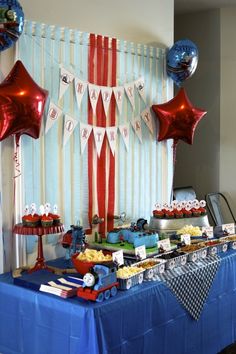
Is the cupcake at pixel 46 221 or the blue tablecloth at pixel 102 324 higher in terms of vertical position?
the cupcake at pixel 46 221

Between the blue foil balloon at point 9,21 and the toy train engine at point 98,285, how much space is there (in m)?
1.21

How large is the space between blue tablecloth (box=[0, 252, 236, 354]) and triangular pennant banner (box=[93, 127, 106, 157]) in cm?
106

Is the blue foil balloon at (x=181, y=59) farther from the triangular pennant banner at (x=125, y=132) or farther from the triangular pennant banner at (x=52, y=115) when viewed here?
the triangular pennant banner at (x=52, y=115)

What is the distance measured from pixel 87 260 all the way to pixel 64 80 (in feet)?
3.78

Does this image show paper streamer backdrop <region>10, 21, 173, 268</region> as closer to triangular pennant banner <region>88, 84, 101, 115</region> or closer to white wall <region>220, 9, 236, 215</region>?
triangular pennant banner <region>88, 84, 101, 115</region>

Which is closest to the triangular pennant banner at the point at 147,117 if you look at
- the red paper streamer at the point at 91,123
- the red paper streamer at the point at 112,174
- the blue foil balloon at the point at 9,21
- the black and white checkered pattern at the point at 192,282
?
the red paper streamer at the point at 112,174

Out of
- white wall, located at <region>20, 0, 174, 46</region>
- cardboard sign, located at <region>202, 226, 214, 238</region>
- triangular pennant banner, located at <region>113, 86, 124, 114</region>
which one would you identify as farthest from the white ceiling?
cardboard sign, located at <region>202, 226, 214, 238</region>

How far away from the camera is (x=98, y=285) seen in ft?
6.99

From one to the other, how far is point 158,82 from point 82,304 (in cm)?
209

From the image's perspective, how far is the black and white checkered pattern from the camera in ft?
8.25

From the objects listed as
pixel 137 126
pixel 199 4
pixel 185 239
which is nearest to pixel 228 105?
pixel 199 4

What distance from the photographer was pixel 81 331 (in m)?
2.05

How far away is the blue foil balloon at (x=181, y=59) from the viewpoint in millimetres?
3548

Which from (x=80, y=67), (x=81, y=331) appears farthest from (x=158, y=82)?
(x=81, y=331)
